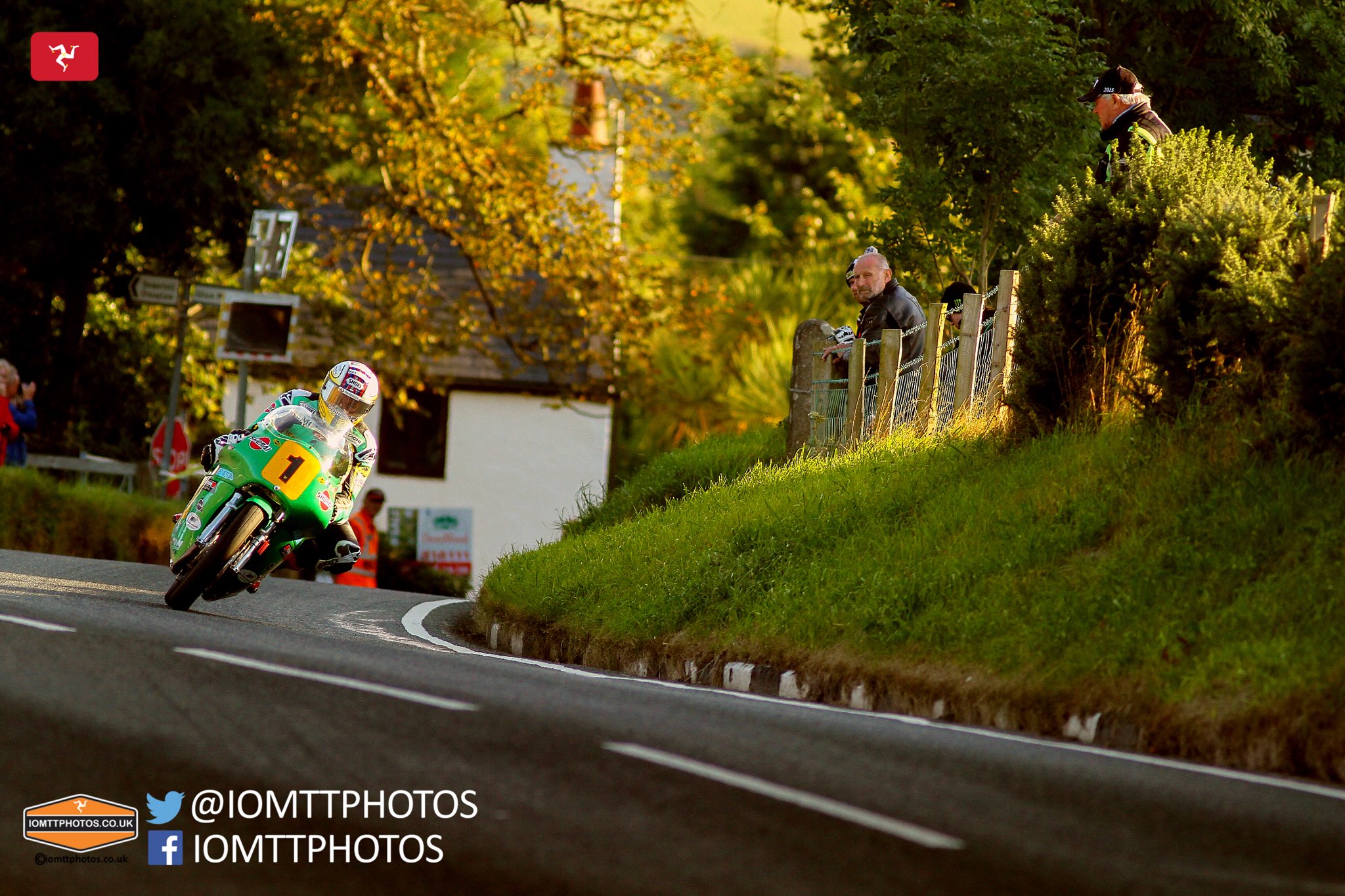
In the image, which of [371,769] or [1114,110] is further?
[1114,110]

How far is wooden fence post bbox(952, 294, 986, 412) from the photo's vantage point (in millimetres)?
12859

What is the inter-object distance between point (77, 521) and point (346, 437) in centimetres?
797

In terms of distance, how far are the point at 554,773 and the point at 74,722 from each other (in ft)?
6.05

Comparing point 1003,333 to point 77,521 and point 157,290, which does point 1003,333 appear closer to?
point 77,521

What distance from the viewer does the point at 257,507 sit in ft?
37.5

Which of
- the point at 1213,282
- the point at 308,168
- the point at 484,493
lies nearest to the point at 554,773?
the point at 1213,282

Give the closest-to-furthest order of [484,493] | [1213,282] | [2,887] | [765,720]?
[2,887], [765,720], [1213,282], [484,493]

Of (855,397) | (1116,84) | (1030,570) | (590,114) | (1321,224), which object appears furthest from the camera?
(590,114)

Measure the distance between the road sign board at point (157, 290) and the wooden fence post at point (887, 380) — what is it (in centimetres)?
1006

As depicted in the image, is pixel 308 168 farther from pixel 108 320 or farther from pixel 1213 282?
pixel 1213 282

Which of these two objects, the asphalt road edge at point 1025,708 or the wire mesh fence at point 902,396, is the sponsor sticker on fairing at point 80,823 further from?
the wire mesh fence at point 902,396

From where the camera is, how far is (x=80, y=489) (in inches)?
756

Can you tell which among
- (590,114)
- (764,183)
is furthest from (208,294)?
(764,183)

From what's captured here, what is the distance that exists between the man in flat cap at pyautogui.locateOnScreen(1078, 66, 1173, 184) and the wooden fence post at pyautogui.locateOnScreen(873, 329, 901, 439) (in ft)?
7.38
